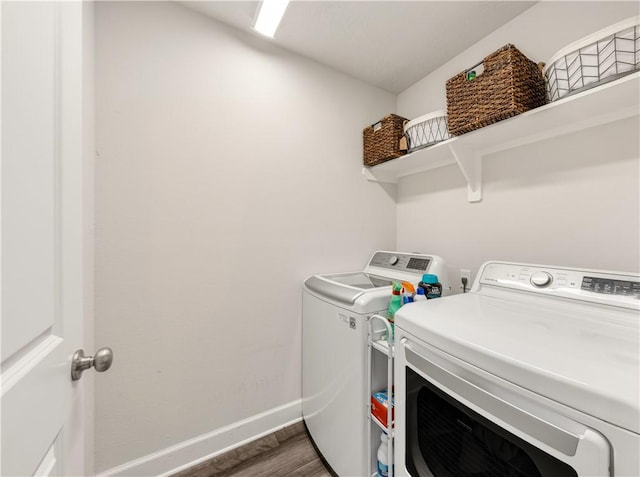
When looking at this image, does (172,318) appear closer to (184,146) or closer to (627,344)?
(184,146)

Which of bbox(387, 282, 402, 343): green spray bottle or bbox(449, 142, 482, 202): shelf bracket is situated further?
bbox(449, 142, 482, 202): shelf bracket

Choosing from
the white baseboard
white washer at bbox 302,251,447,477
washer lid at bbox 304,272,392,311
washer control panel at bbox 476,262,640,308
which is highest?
washer control panel at bbox 476,262,640,308

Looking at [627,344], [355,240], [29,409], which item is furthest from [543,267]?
[29,409]

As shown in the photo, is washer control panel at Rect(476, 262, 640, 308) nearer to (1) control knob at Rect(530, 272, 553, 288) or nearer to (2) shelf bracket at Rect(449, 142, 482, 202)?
(1) control knob at Rect(530, 272, 553, 288)

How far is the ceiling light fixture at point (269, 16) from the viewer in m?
1.21

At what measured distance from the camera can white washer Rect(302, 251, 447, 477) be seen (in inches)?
43.6

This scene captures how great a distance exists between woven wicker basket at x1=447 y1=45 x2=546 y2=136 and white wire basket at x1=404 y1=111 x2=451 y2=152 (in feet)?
0.61

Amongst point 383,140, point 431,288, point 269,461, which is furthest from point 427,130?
point 269,461

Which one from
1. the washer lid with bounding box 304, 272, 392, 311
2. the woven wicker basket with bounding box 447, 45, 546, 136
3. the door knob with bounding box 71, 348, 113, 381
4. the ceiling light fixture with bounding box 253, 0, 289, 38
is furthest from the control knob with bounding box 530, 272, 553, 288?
the ceiling light fixture with bounding box 253, 0, 289, 38

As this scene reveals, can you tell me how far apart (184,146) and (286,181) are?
1.96ft

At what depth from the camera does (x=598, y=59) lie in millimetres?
891

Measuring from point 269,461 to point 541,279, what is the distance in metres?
1.64

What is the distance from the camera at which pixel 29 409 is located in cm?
37

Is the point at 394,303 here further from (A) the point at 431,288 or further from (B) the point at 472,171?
(B) the point at 472,171
